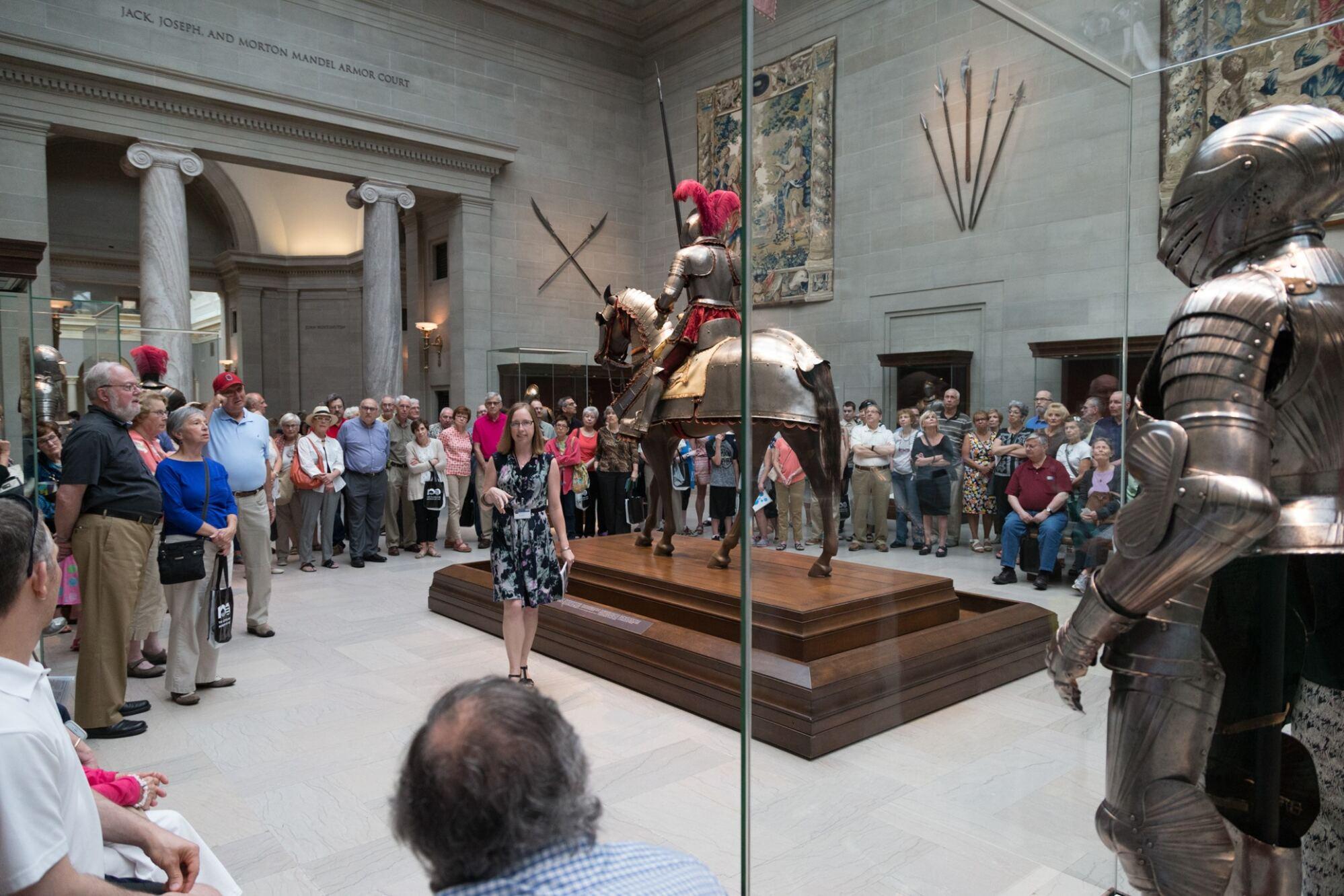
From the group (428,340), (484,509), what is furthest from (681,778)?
(428,340)

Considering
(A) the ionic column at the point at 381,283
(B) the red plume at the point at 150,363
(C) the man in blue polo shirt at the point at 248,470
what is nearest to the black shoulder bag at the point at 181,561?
(C) the man in blue polo shirt at the point at 248,470

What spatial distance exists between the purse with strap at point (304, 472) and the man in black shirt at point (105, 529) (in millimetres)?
4026

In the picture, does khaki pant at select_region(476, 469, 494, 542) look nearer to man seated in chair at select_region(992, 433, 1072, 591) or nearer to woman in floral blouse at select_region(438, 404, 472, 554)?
woman in floral blouse at select_region(438, 404, 472, 554)

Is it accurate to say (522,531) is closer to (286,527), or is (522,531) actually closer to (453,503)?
(286,527)

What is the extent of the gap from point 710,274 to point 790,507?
8.10 ft

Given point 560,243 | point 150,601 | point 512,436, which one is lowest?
point 150,601

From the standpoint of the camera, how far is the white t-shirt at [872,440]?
2.71m

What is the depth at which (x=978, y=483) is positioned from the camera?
2.64 meters

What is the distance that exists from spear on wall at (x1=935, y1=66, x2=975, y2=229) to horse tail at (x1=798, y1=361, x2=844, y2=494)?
58cm

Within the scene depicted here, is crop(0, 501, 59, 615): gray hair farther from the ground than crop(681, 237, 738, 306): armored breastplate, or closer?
closer

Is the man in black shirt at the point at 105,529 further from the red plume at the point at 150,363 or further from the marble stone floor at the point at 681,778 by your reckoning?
the red plume at the point at 150,363

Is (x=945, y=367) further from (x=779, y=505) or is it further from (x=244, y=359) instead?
(x=244, y=359)

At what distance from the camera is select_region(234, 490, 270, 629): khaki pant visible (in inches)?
226

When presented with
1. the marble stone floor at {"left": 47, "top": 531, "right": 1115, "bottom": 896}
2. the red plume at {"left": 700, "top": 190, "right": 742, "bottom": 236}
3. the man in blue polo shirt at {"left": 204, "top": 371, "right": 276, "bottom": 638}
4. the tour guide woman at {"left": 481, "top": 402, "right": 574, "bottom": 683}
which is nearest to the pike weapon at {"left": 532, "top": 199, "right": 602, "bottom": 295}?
the red plume at {"left": 700, "top": 190, "right": 742, "bottom": 236}
